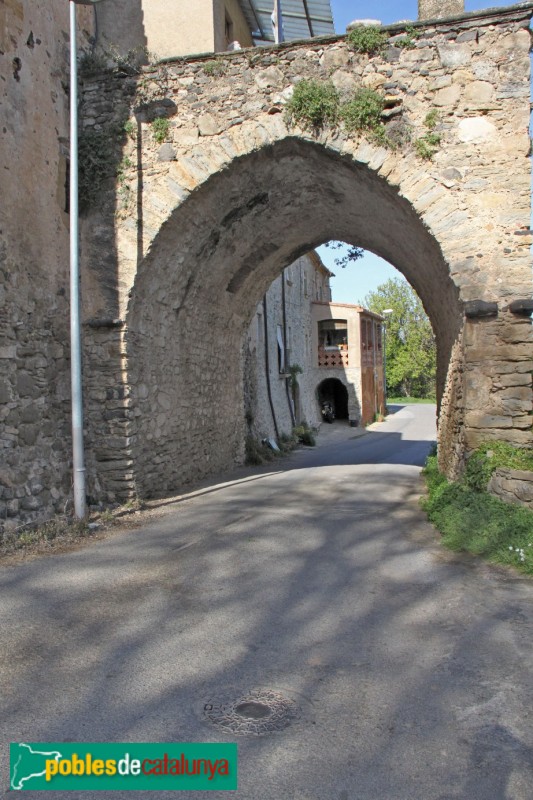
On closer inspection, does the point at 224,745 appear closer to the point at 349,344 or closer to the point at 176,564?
the point at 176,564

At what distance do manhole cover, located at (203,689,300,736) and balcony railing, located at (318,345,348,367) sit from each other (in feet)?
94.7

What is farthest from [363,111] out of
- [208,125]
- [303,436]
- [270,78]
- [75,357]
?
[303,436]

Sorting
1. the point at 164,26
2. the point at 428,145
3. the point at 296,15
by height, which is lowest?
the point at 428,145

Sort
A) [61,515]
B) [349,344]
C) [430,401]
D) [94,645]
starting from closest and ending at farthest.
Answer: [94,645]
[61,515]
[349,344]
[430,401]

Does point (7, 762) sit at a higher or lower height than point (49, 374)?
lower

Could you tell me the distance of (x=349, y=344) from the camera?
3169 cm

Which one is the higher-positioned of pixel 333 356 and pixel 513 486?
pixel 333 356

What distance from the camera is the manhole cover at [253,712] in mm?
2877

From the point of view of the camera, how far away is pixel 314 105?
25.2ft

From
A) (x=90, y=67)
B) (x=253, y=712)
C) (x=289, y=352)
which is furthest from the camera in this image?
(x=289, y=352)

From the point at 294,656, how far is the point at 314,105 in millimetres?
6387

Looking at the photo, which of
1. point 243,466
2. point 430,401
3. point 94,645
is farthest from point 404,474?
point 430,401

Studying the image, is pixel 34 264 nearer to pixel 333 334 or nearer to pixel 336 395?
pixel 333 334

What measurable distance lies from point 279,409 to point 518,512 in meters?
15.2
